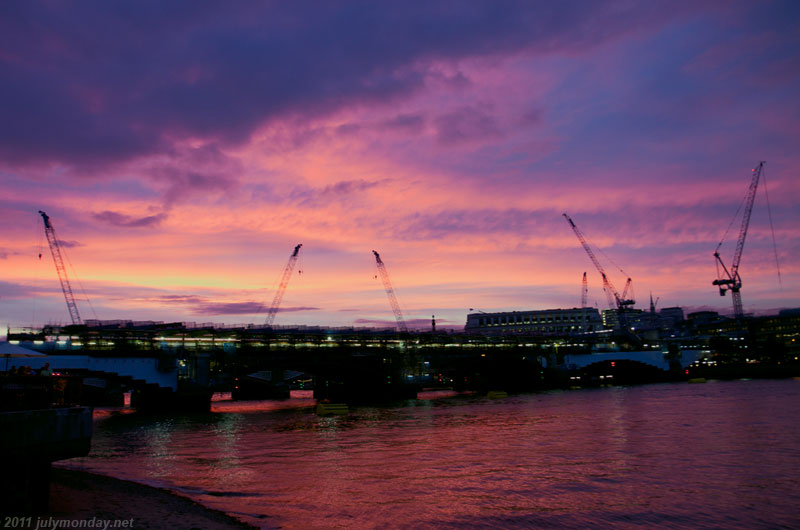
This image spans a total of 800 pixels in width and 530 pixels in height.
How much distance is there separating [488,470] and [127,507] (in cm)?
2426

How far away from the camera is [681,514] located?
1115 inches

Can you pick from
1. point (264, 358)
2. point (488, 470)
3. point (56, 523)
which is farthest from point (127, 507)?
point (264, 358)

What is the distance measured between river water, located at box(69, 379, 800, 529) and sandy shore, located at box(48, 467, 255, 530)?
1.82 m

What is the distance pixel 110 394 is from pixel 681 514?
151 metres

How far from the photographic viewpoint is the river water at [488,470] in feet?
93.8

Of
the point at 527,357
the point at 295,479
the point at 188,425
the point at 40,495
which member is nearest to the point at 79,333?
the point at 188,425

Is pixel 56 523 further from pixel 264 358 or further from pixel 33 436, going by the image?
pixel 264 358

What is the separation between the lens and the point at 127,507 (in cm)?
2742

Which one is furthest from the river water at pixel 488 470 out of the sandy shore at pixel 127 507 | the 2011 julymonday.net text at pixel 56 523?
the 2011 julymonday.net text at pixel 56 523

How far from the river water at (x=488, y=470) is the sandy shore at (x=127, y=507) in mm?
1818

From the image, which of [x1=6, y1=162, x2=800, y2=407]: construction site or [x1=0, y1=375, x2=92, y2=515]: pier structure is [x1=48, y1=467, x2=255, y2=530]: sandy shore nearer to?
[x1=0, y1=375, x2=92, y2=515]: pier structure

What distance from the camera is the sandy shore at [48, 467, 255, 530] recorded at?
24.4m

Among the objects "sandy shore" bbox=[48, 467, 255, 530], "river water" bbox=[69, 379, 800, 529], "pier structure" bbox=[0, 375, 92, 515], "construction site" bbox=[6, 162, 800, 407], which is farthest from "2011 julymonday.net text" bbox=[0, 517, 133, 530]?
"construction site" bbox=[6, 162, 800, 407]

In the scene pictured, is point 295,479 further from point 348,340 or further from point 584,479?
point 348,340
